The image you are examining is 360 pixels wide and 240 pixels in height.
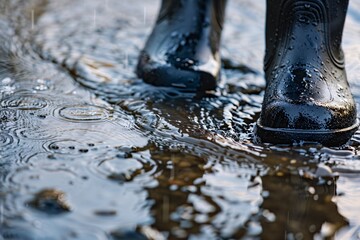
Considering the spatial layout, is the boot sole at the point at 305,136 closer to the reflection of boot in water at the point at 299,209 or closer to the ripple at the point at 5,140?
the reflection of boot in water at the point at 299,209

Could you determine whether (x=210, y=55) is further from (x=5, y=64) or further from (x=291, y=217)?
(x=291, y=217)

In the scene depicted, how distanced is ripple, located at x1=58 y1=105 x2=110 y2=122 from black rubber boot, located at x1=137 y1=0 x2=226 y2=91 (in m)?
0.38

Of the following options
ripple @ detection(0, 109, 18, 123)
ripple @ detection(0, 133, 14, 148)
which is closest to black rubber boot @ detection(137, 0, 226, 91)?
ripple @ detection(0, 109, 18, 123)

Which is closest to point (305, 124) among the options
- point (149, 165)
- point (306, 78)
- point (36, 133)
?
point (306, 78)

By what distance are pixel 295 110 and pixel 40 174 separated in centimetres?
78

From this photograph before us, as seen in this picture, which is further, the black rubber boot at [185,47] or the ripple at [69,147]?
the black rubber boot at [185,47]

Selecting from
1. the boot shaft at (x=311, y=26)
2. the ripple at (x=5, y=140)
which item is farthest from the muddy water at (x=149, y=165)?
the boot shaft at (x=311, y=26)

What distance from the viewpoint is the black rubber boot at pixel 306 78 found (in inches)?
69.3

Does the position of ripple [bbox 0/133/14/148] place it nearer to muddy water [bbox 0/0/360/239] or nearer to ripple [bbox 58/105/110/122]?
muddy water [bbox 0/0/360/239]

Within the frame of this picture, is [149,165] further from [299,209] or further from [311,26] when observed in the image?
[311,26]

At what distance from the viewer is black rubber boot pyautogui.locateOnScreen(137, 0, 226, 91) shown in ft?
7.51

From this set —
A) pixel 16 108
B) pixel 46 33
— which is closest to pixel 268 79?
pixel 16 108

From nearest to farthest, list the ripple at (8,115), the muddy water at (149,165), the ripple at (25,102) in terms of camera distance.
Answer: the muddy water at (149,165) → the ripple at (8,115) → the ripple at (25,102)

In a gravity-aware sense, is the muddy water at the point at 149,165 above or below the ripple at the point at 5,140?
above
